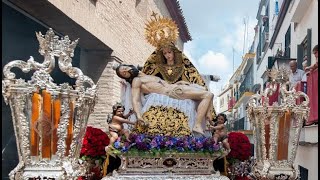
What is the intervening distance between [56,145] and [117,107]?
4.45 ft

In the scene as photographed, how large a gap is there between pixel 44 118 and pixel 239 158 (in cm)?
238

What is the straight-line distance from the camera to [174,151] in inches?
176

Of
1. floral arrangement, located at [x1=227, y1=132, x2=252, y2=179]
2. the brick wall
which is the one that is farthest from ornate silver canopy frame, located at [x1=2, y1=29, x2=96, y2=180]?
the brick wall

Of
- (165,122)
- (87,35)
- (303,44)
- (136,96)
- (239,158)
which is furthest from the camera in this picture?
(303,44)

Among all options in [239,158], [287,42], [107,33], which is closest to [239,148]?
[239,158]

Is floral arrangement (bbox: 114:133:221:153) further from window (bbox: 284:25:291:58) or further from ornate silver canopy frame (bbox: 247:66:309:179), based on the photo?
window (bbox: 284:25:291:58)

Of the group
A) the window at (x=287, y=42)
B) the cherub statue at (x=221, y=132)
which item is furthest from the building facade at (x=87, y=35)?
the window at (x=287, y=42)

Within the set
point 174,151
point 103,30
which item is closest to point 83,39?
point 103,30

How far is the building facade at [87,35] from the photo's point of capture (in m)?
7.57

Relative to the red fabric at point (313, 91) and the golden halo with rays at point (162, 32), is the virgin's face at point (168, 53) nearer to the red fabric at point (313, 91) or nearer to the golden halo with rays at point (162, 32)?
the golden halo with rays at point (162, 32)

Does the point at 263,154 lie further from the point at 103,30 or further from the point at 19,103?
the point at 103,30

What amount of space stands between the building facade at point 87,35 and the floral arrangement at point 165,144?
10.4 ft

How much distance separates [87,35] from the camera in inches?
399

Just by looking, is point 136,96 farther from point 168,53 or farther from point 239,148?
point 239,148
